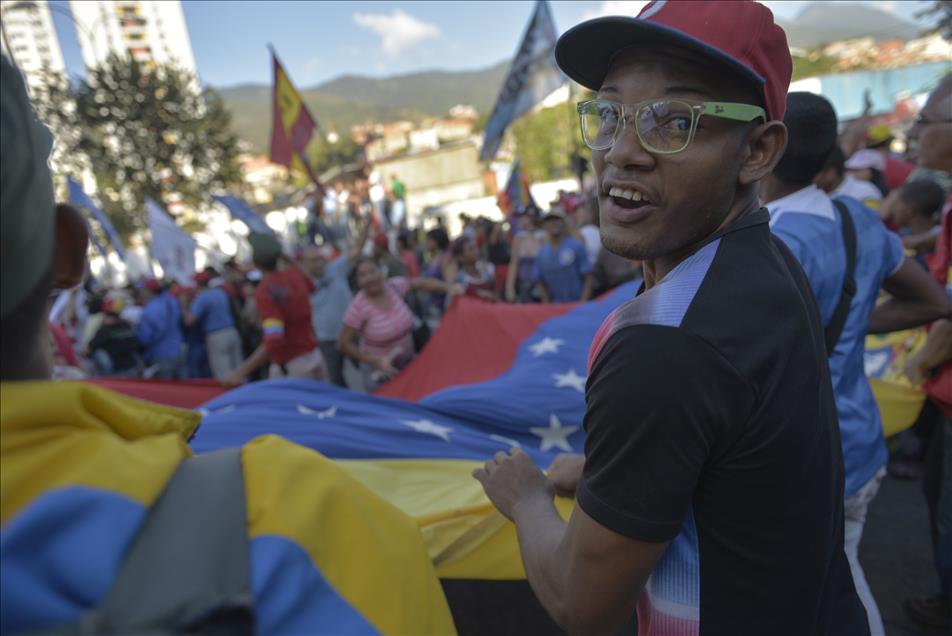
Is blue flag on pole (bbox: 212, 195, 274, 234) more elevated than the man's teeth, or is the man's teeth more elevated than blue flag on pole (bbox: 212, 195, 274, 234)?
the man's teeth

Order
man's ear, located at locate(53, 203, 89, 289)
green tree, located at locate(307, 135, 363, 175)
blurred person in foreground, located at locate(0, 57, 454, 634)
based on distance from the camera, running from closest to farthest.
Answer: blurred person in foreground, located at locate(0, 57, 454, 634), man's ear, located at locate(53, 203, 89, 289), green tree, located at locate(307, 135, 363, 175)

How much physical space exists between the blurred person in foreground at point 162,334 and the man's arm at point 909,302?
26.5 feet

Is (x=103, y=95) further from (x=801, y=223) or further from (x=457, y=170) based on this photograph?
(x=457, y=170)

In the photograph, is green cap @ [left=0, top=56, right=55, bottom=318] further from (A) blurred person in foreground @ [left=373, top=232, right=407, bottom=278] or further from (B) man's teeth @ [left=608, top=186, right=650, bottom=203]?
(A) blurred person in foreground @ [left=373, top=232, right=407, bottom=278]

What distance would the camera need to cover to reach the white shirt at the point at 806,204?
7.95ft

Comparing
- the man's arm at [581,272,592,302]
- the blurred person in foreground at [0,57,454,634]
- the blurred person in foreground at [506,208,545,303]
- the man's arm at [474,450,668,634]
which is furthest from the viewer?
the blurred person in foreground at [506,208,545,303]

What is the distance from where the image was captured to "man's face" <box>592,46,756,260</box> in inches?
50.8

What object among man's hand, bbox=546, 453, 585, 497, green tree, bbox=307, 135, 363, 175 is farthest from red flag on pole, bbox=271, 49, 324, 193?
green tree, bbox=307, 135, 363, 175

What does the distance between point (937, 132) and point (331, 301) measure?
6.03m

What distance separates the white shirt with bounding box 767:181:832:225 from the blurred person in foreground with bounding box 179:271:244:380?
7.65m

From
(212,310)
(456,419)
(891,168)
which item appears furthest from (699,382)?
(891,168)

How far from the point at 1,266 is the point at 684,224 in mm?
1117

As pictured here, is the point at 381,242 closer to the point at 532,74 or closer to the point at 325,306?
the point at 325,306

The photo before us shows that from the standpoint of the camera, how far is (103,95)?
30.7 m
